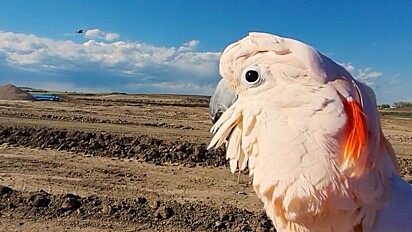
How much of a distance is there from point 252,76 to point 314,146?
1.31ft

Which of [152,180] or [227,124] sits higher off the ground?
[227,124]

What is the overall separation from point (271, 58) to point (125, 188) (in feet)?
21.0

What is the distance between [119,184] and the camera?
25.9 ft

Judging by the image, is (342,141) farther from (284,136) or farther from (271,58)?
(271,58)

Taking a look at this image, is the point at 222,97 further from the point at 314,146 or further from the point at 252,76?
the point at 314,146

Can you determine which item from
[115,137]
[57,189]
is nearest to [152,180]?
[57,189]

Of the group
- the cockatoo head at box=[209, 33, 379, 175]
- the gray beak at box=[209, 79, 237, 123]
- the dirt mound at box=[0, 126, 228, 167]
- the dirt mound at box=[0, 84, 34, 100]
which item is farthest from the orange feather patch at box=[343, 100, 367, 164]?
the dirt mound at box=[0, 84, 34, 100]

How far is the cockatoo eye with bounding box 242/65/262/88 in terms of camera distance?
167 centimetres

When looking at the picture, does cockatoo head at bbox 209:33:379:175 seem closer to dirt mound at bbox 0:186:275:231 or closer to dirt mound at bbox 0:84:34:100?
dirt mound at bbox 0:186:275:231

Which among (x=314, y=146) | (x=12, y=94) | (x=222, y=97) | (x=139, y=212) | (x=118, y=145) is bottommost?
(x=139, y=212)

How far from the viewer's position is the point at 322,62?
5.07 feet

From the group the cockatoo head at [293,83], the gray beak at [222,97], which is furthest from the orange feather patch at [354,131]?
the gray beak at [222,97]

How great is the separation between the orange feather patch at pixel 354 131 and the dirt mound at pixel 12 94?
102ft

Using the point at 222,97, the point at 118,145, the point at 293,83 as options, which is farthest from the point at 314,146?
the point at 118,145
